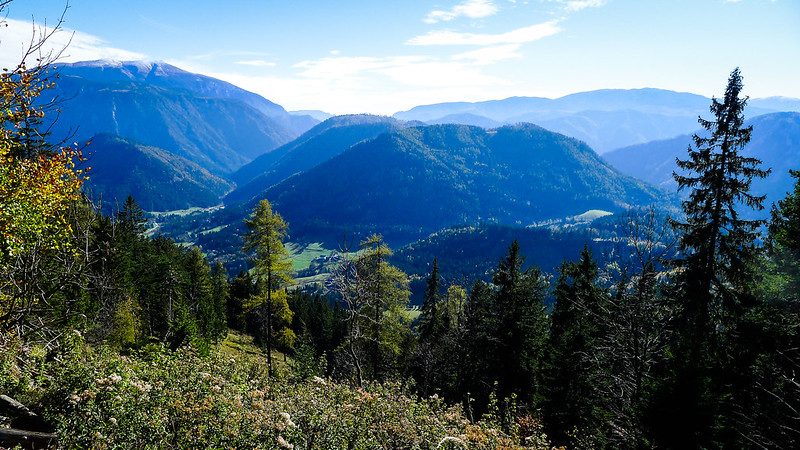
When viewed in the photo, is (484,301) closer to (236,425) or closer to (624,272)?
(624,272)

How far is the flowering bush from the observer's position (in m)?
7.76

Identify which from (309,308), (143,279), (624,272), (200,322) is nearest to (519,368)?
(624,272)

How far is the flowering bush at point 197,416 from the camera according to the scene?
776 cm

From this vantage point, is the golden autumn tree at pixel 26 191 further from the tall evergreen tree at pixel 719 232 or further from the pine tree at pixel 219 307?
the pine tree at pixel 219 307

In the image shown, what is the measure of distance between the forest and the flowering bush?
46mm

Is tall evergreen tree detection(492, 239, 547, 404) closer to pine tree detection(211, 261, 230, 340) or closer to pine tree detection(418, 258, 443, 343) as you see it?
pine tree detection(418, 258, 443, 343)

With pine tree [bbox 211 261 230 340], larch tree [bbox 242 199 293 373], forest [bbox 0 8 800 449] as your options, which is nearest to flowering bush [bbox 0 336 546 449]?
forest [bbox 0 8 800 449]

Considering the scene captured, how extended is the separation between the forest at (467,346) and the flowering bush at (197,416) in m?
0.05

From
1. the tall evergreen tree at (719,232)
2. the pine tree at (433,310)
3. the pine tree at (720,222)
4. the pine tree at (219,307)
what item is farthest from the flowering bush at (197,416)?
the pine tree at (219,307)

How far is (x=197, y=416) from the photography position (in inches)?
341

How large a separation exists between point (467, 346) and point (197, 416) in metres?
26.5

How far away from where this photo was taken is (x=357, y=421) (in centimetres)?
970

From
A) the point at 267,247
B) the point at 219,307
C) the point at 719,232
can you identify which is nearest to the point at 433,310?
the point at 267,247

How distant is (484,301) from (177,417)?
31.3 metres
